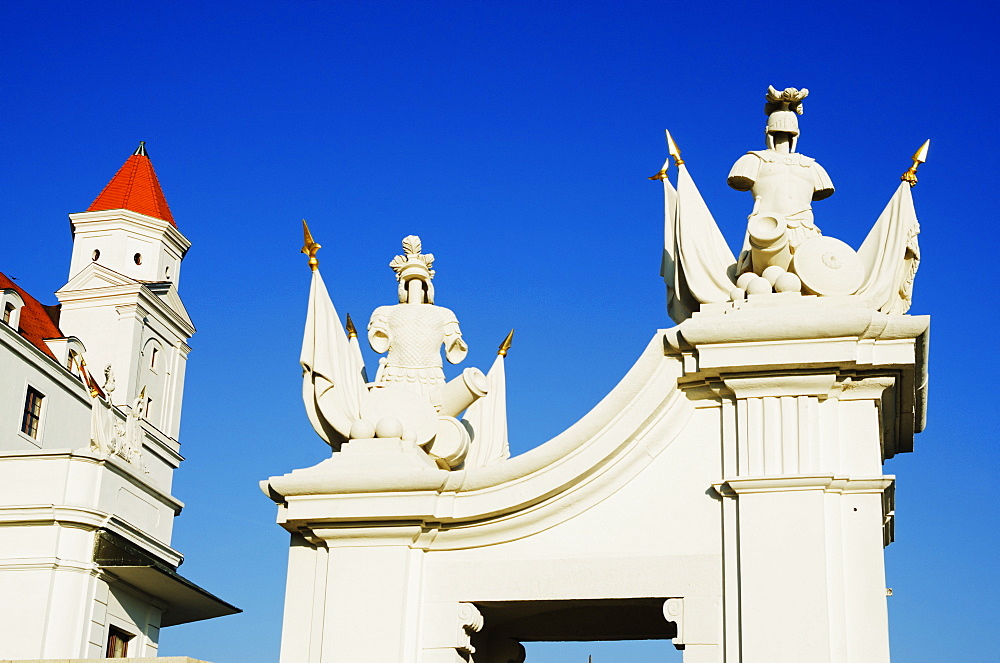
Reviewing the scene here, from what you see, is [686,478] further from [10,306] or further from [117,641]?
[10,306]

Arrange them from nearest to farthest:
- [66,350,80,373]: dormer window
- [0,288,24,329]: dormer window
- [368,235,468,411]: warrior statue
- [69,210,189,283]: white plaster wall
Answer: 1. [368,235,468,411]: warrior statue
2. [0,288,24,329]: dormer window
3. [66,350,80,373]: dormer window
4. [69,210,189,283]: white plaster wall

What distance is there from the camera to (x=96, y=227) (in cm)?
5916

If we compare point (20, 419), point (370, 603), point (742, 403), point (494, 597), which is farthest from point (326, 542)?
point (20, 419)

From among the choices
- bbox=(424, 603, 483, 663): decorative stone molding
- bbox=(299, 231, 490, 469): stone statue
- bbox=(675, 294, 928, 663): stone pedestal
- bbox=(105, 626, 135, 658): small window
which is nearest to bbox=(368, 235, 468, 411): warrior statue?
bbox=(299, 231, 490, 469): stone statue

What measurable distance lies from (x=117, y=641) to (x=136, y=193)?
1395 inches

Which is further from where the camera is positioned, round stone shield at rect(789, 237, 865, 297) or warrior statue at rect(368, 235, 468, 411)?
warrior statue at rect(368, 235, 468, 411)

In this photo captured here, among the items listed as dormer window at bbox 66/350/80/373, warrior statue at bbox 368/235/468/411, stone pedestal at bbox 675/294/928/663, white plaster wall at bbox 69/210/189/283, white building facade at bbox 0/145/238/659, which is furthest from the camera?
white plaster wall at bbox 69/210/189/283

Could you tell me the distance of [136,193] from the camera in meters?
61.1

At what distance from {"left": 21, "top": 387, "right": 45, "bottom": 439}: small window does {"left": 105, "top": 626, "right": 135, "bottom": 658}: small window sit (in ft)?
51.4

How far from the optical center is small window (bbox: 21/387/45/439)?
4347 centimetres

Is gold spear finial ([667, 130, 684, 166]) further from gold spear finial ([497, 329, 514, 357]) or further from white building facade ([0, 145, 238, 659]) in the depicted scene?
white building facade ([0, 145, 238, 659])

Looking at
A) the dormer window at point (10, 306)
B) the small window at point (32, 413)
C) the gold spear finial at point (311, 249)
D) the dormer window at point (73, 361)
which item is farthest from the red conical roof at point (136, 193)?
the gold spear finial at point (311, 249)

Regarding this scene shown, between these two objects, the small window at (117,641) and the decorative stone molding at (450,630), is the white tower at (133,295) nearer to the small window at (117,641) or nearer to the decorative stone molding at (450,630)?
the small window at (117,641)

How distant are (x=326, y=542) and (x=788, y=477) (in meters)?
3.98
